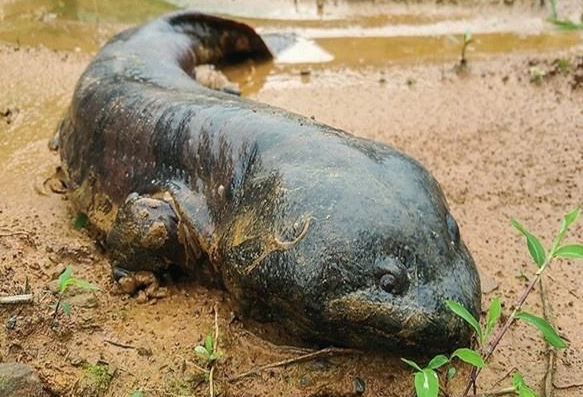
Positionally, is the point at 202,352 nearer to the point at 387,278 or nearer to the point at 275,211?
the point at 275,211

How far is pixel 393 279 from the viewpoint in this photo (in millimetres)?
3062

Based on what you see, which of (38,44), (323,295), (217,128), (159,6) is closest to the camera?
(323,295)

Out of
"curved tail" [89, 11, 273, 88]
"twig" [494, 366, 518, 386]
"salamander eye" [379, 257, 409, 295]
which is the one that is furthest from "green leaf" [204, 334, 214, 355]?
"curved tail" [89, 11, 273, 88]

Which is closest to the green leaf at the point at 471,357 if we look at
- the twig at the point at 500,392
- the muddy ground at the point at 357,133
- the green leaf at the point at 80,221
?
the twig at the point at 500,392

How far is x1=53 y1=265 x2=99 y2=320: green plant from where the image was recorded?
3402mm

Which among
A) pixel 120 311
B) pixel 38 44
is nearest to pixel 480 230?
pixel 120 311

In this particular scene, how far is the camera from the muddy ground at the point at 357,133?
11.0ft

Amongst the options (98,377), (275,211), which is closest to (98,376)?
(98,377)

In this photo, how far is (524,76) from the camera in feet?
21.8

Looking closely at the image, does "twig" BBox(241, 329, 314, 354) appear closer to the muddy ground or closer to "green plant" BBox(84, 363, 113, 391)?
the muddy ground

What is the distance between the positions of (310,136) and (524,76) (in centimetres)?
367

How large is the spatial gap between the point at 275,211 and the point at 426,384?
3.18ft

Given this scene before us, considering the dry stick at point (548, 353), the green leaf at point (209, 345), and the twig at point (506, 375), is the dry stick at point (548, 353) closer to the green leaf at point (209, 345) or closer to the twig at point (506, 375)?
the twig at point (506, 375)

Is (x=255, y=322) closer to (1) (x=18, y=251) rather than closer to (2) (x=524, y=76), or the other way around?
(1) (x=18, y=251)
